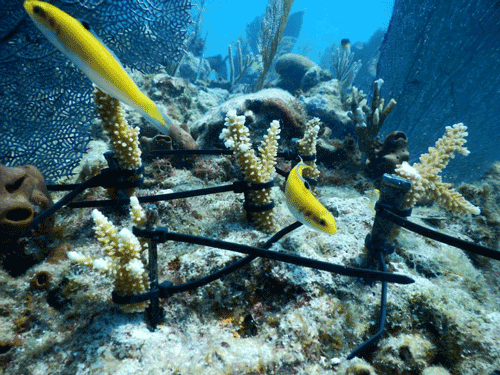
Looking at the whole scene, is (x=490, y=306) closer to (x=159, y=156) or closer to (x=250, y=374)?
(x=250, y=374)

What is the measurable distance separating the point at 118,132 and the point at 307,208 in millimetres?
1962

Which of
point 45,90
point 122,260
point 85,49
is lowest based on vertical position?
point 122,260

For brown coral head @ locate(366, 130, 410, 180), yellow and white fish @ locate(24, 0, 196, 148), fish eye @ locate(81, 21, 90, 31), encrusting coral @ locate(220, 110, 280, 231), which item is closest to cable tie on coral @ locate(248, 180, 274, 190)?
encrusting coral @ locate(220, 110, 280, 231)

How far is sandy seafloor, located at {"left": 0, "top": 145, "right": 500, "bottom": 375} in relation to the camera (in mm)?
1497

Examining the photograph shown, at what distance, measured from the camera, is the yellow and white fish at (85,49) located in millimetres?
1147

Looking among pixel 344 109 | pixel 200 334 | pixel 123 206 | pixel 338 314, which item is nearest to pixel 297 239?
pixel 338 314

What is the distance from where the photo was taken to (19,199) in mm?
1959

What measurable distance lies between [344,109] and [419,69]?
216cm

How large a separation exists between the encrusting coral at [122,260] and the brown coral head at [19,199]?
0.68 metres

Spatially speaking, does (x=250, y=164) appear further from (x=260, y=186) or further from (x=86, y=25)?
(x=86, y=25)

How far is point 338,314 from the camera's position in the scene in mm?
1821

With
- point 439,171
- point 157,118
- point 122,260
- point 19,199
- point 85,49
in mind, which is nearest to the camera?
point 85,49

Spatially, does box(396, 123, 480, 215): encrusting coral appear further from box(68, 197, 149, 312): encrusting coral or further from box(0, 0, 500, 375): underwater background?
box(68, 197, 149, 312): encrusting coral

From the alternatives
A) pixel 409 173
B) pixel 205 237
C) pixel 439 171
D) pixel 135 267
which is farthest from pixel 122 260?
pixel 439 171
